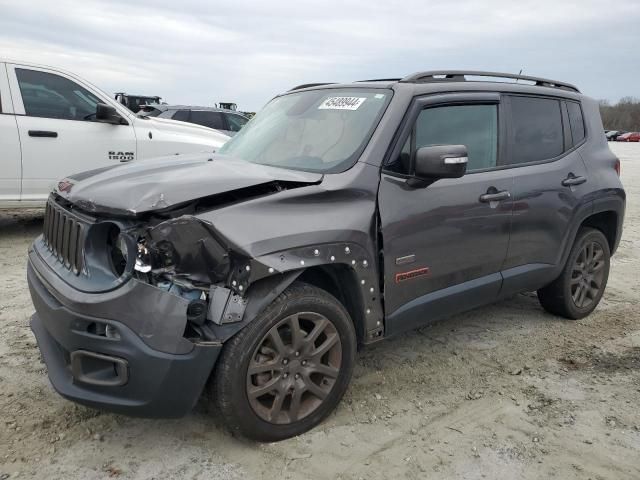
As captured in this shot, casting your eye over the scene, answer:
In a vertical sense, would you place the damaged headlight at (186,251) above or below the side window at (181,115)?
below

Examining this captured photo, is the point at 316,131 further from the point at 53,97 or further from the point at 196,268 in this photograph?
the point at 53,97

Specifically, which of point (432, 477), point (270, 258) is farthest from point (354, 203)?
point (432, 477)

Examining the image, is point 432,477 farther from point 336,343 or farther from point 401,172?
point 401,172

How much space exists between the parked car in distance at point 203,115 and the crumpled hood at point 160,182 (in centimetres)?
856

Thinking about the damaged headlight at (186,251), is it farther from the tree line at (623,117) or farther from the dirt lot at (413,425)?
the tree line at (623,117)

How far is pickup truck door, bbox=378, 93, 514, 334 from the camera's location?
9.94 ft

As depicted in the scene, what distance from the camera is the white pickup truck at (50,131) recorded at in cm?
611

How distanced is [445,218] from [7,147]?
5201 millimetres

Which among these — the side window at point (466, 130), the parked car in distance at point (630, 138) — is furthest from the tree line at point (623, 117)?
the side window at point (466, 130)

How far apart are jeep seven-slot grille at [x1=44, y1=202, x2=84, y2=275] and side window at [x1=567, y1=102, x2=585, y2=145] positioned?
3.71 metres

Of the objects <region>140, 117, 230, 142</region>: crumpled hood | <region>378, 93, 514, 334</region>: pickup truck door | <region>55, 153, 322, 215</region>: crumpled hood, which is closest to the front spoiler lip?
<region>55, 153, 322, 215</region>: crumpled hood

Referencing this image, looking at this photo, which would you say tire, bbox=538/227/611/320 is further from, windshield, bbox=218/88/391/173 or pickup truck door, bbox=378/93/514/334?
windshield, bbox=218/88/391/173

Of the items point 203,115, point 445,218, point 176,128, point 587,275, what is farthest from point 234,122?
point 445,218

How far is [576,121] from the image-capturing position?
4.39 meters
